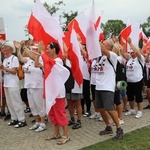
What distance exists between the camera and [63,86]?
17.8 ft

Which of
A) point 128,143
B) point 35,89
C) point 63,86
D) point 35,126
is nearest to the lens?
point 128,143

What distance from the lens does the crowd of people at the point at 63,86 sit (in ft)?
18.2

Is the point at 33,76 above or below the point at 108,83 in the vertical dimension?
above

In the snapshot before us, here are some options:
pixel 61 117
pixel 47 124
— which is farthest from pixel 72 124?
pixel 61 117

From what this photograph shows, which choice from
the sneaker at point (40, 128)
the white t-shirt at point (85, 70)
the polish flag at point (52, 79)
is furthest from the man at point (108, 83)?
the white t-shirt at point (85, 70)

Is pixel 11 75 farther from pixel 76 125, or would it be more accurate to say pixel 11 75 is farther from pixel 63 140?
pixel 63 140

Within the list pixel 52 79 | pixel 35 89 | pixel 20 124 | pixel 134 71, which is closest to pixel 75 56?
pixel 52 79

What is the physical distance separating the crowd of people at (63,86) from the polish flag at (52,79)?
13cm

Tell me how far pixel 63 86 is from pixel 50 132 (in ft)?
4.55

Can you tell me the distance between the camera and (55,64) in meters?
5.31

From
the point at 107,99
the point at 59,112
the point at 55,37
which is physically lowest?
the point at 59,112

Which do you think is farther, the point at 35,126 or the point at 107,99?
the point at 35,126

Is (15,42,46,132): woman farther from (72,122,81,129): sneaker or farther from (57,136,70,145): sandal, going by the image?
(57,136,70,145): sandal

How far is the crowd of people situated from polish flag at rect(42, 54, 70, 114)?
13cm
